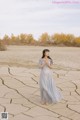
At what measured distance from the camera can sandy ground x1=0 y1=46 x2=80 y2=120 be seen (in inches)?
275

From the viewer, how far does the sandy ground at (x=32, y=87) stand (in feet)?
23.0

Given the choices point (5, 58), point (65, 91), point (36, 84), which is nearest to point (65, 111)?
point (65, 91)

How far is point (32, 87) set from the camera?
9094mm

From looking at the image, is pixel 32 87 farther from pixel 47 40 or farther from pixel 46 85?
pixel 47 40

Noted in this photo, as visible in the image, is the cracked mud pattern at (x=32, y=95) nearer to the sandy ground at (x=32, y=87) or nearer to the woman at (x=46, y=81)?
the sandy ground at (x=32, y=87)

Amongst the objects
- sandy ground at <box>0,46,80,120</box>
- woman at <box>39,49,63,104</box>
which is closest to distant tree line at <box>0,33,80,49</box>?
sandy ground at <box>0,46,80,120</box>

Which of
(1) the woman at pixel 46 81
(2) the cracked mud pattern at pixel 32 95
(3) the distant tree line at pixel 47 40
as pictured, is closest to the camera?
(2) the cracked mud pattern at pixel 32 95

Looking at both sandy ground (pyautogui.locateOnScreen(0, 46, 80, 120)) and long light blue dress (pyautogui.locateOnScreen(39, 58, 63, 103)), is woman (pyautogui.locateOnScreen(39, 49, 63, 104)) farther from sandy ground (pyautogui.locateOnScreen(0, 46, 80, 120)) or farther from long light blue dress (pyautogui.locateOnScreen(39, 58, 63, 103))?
sandy ground (pyautogui.locateOnScreen(0, 46, 80, 120))

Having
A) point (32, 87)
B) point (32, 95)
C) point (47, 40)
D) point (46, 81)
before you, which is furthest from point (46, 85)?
point (47, 40)

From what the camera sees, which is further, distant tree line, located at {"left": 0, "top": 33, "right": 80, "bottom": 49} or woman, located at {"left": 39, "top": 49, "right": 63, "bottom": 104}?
distant tree line, located at {"left": 0, "top": 33, "right": 80, "bottom": 49}

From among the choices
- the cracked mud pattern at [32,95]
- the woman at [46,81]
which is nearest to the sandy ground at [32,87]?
the cracked mud pattern at [32,95]

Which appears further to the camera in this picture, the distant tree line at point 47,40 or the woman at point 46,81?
the distant tree line at point 47,40

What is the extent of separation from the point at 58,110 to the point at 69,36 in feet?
39.9

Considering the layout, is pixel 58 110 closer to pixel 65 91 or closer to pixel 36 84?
pixel 65 91
